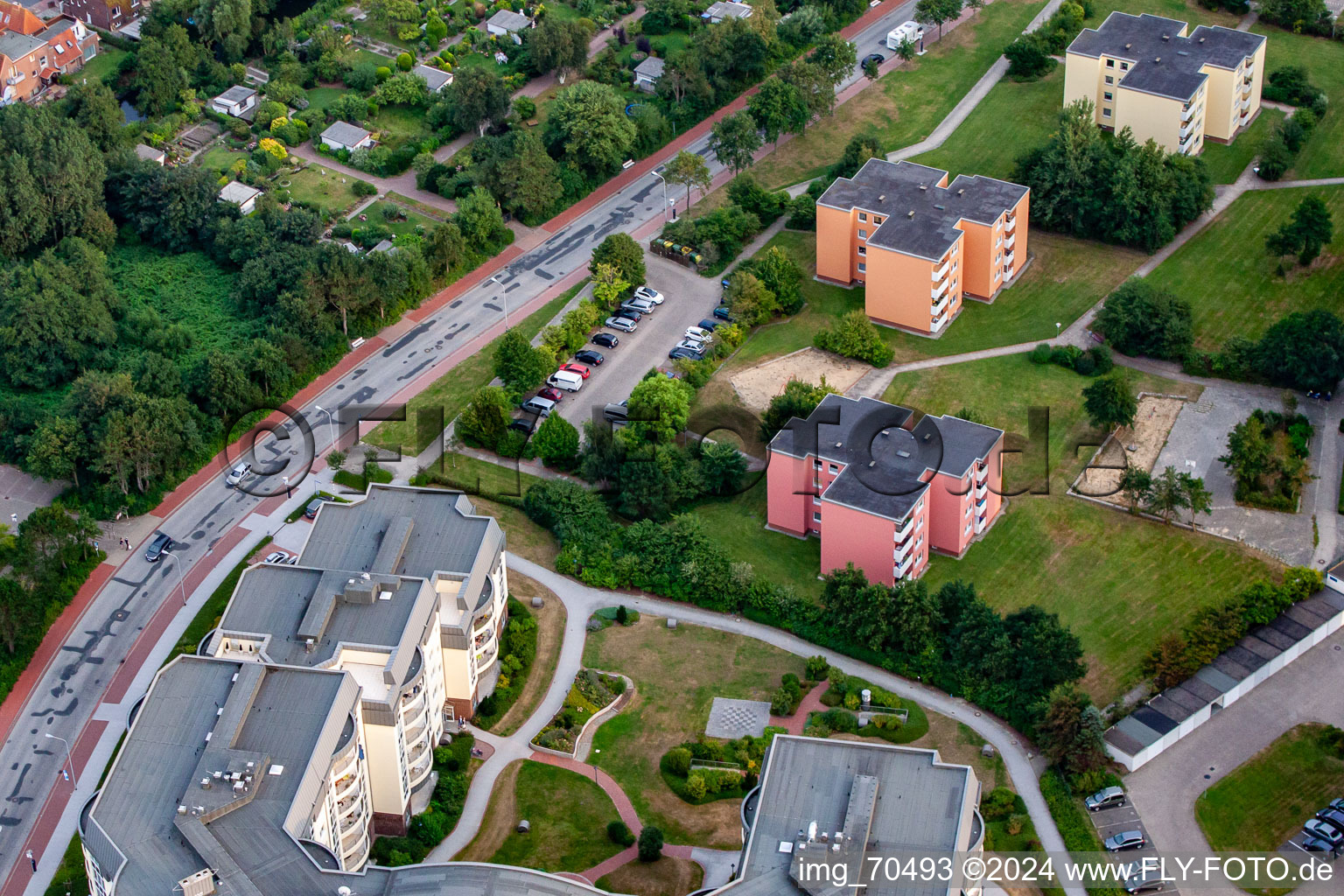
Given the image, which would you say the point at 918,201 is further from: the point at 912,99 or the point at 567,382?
the point at 567,382

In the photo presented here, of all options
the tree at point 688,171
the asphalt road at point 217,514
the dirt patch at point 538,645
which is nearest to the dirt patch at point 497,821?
the dirt patch at point 538,645

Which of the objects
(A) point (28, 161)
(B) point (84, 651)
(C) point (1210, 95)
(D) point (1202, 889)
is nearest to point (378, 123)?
(A) point (28, 161)

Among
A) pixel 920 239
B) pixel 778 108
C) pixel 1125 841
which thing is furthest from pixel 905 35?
pixel 1125 841

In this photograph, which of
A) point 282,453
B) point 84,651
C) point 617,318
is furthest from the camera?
point 617,318

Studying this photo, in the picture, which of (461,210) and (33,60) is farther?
(33,60)

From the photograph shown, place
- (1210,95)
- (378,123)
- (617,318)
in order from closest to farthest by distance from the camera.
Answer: (617,318) → (1210,95) → (378,123)

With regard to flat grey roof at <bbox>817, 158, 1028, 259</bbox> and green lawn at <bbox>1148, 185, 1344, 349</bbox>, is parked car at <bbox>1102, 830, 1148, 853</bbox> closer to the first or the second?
green lawn at <bbox>1148, 185, 1344, 349</bbox>

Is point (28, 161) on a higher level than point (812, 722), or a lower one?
higher

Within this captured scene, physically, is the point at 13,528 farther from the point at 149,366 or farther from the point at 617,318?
the point at 617,318

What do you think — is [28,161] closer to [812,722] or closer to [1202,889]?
[812,722]
